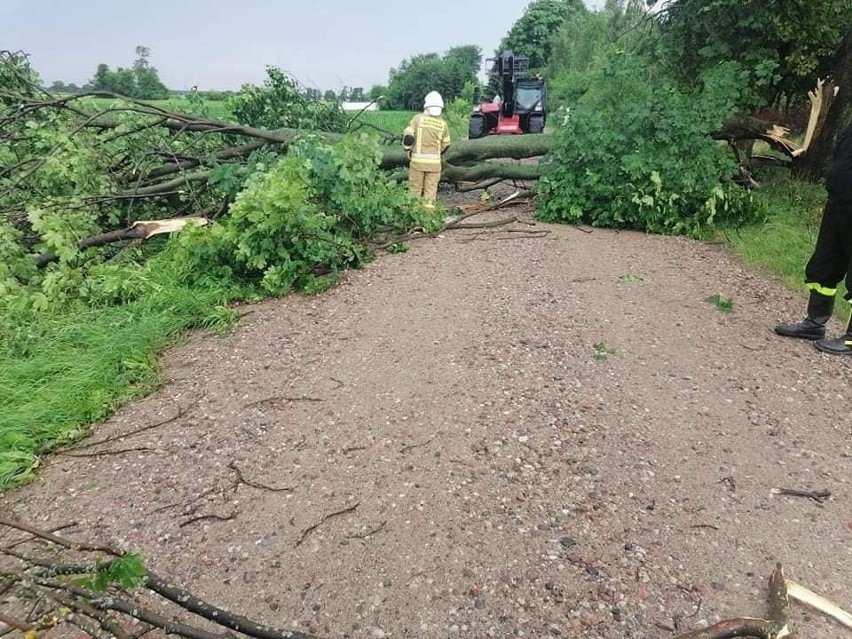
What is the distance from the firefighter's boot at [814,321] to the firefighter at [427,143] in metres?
4.22

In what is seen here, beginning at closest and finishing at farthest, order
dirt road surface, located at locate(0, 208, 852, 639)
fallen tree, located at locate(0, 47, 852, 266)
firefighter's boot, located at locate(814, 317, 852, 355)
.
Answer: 1. dirt road surface, located at locate(0, 208, 852, 639)
2. firefighter's boot, located at locate(814, 317, 852, 355)
3. fallen tree, located at locate(0, 47, 852, 266)

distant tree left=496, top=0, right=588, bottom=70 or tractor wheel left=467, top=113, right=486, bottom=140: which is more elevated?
distant tree left=496, top=0, right=588, bottom=70

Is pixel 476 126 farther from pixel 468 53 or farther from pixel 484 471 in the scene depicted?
pixel 468 53

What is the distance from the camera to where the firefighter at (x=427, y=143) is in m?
7.49

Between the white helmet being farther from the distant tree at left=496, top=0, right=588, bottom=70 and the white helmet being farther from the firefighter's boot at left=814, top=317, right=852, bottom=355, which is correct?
the distant tree at left=496, top=0, right=588, bottom=70

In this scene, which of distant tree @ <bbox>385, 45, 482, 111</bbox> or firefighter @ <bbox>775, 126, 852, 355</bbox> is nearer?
firefighter @ <bbox>775, 126, 852, 355</bbox>

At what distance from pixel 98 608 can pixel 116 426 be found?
1967 mm

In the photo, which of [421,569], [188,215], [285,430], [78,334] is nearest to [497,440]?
[421,569]

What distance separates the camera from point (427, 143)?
754cm

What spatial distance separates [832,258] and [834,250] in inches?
2.1

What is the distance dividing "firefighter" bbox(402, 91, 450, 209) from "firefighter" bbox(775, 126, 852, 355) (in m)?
4.23

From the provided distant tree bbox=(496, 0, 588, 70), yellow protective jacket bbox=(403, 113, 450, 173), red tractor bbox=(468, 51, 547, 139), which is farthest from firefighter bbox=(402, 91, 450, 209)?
distant tree bbox=(496, 0, 588, 70)

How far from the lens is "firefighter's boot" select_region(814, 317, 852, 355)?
4.05 m

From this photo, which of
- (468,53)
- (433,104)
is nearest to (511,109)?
(433,104)
